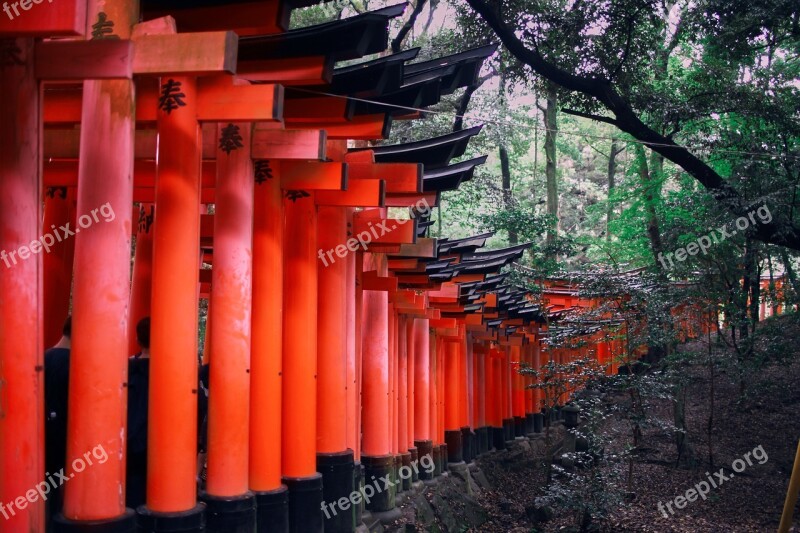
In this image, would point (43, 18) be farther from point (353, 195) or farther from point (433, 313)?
point (433, 313)

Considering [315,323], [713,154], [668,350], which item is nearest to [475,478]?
[668,350]

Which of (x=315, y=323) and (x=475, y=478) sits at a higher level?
(x=315, y=323)

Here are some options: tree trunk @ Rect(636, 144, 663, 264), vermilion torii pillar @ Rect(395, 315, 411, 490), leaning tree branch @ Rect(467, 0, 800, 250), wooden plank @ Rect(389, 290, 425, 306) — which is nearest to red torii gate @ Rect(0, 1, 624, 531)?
wooden plank @ Rect(389, 290, 425, 306)

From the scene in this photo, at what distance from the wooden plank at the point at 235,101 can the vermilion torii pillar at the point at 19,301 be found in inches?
65.4

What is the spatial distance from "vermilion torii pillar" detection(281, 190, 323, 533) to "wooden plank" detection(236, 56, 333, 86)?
5.40ft

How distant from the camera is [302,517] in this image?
8469mm

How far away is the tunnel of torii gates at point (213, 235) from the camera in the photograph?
5285mm

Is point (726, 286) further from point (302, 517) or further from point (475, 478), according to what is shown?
point (302, 517)

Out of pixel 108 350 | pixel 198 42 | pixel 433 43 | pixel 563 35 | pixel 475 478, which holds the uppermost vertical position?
pixel 433 43

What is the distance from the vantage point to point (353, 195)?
923 cm

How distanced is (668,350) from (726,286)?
2036 millimetres
